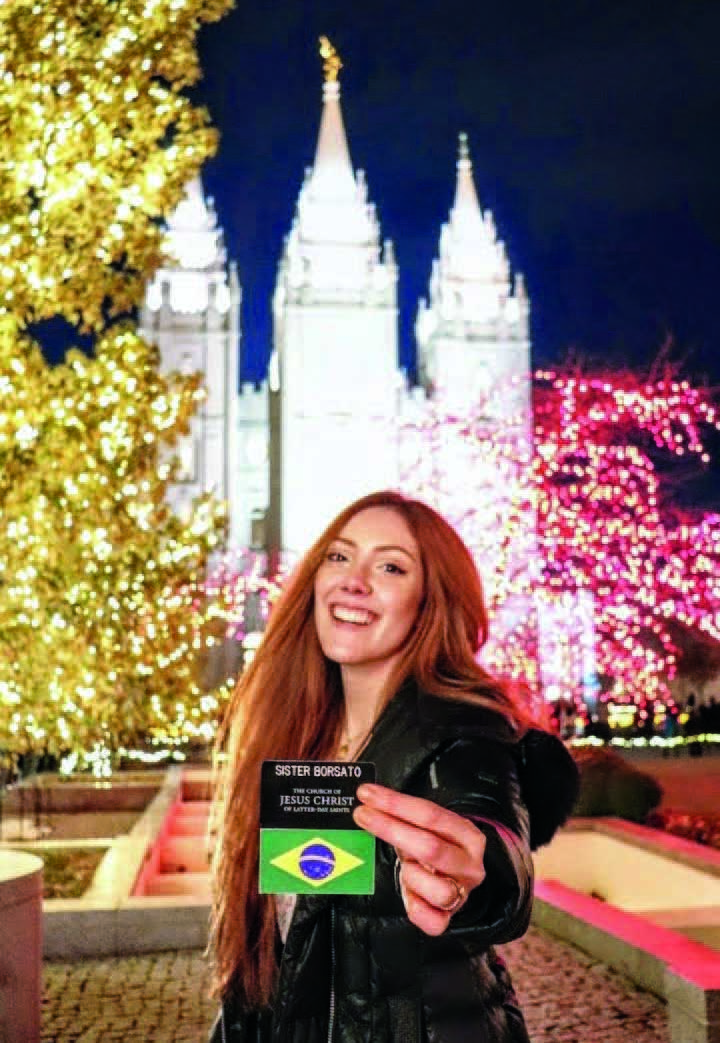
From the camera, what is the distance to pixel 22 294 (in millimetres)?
7102

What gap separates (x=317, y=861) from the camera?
1.70 meters

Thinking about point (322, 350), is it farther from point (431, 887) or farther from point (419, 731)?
point (431, 887)

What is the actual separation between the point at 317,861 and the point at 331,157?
59.8 meters

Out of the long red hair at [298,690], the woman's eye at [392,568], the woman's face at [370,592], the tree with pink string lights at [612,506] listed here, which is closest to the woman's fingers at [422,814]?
the long red hair at [298,690]

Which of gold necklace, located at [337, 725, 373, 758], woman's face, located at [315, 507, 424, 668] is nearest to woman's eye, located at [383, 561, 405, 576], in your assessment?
woman's face, located at [315, 507, 424, 668]

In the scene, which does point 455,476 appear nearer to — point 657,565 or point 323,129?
point 657,565

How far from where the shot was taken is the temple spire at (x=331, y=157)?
57625 mm

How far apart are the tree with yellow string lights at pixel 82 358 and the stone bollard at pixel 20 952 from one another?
118 inches

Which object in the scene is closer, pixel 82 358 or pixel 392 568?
pixel 392 568

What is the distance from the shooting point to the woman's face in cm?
239

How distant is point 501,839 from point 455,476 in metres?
32.2

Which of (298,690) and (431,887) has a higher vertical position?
(298,690)

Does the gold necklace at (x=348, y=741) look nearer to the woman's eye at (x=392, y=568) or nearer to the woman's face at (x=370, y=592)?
the woman's face at (x=370, y=592)

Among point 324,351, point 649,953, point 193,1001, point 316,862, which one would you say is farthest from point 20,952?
point 324,351
